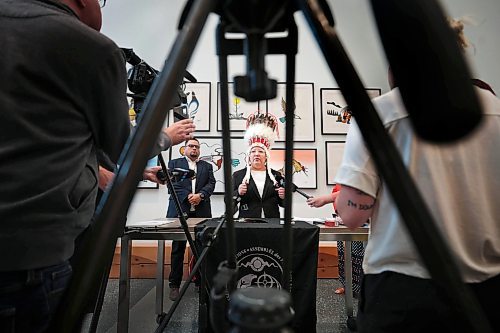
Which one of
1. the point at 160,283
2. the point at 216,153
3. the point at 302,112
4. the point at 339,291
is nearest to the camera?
the point at 160,283

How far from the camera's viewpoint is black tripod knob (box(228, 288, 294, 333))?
0.63 ft

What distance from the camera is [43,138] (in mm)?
524

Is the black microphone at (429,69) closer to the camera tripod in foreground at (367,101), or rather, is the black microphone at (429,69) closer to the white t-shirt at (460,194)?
the camera tripod in foreground at (367,101)

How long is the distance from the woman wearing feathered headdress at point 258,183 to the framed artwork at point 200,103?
806 millimetres

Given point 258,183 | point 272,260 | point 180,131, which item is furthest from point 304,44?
point 180,131

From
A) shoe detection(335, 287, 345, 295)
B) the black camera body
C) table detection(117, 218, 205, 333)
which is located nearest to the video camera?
the black camera body

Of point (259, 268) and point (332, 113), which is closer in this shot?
point (259, 268)

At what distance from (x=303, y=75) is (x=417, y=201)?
3290 millimetres

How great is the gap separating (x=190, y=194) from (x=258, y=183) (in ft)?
2.11

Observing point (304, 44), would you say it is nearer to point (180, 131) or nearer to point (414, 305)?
point (180, 131)

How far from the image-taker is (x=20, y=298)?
514mm

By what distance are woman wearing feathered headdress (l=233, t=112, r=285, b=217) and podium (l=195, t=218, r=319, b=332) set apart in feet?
2.29

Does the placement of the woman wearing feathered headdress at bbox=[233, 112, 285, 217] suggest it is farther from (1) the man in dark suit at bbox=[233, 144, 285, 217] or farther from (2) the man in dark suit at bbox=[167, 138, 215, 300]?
(2) the man in dark suit at bbox=[167, 138, 215, 300]

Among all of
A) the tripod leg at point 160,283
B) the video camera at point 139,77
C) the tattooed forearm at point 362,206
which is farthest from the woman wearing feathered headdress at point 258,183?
the tattooed forearm at point 362,206
